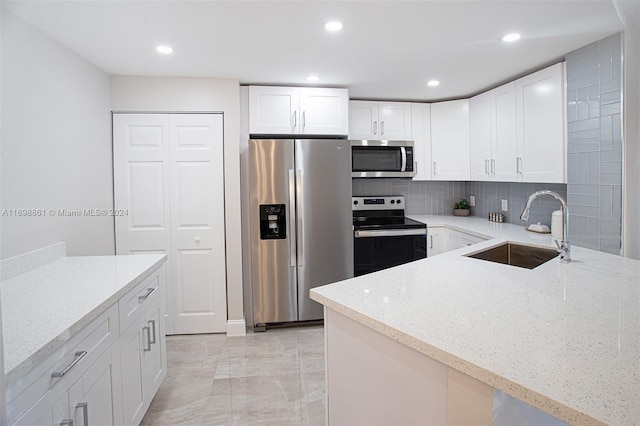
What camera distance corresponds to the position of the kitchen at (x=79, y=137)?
169cm

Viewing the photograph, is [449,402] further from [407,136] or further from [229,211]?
[407,136]

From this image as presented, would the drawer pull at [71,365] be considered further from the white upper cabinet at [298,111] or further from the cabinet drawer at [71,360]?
the white upper cabinet at [298,111]

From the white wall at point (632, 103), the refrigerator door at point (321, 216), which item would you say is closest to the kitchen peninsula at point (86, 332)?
the white wall at point (632, 103)

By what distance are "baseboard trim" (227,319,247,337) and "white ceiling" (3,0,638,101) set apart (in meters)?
2.08

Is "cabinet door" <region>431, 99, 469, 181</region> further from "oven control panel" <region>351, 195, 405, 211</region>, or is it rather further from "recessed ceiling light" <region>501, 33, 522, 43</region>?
"recessed ceiling light" <region>501, 33, 522, 43</region>

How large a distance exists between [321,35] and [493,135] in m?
1.99

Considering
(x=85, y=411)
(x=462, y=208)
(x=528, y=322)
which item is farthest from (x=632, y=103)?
(x=462, y=208)

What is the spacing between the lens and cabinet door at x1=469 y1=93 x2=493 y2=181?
3.35 metres

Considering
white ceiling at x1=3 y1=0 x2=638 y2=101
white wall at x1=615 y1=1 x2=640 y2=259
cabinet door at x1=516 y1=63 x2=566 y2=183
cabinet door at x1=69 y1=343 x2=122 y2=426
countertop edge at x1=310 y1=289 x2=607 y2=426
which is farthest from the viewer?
cabinet door at x1=516 y1=63 x2=566 y2=183

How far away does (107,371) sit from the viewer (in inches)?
56.6

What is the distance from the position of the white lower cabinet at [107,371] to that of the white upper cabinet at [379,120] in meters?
2.34

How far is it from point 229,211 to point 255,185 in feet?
1.04

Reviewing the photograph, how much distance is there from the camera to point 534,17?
6.36 feet


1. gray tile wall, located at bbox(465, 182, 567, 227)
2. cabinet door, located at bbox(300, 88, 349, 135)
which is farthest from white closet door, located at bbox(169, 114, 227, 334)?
gray tile wall, located at bbox(465, 182, 567, 227)
